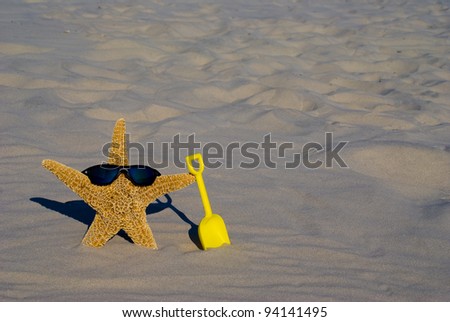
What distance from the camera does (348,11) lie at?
9852 millimetres

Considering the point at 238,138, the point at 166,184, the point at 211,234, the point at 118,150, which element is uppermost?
the point at 238,138

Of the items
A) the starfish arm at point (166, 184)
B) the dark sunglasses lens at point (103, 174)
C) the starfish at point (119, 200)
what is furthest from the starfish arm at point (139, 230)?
the dark sunglasses lens at point (103, 174)

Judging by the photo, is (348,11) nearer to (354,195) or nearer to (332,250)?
(354,195)

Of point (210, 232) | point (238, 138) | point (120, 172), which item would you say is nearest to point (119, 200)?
point (120, 172)

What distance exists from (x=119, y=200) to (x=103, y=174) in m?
0.15

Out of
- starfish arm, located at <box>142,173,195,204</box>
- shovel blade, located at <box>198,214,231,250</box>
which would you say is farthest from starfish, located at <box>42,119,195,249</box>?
shovel blade, located at <box>198,214,231,250</box>

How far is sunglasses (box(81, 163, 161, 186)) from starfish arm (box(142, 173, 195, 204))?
0.03 metres

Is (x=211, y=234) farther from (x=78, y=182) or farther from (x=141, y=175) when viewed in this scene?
(x=78, y=182)

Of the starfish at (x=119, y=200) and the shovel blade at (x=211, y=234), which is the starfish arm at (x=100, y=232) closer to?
the starfish at (x=119, y=200)

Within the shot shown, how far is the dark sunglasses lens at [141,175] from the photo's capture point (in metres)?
2.87

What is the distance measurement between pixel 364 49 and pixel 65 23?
383cm

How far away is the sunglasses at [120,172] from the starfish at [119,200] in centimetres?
A: 3

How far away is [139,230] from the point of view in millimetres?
2926

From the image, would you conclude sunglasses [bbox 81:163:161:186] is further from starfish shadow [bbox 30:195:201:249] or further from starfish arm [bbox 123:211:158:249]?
starfish shadow [bbox 30:195:201:249]
